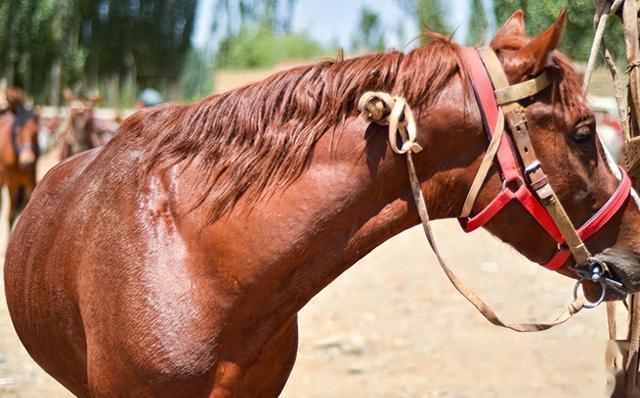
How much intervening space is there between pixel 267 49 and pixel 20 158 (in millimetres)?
48352

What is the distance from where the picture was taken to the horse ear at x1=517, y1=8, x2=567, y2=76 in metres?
2.07

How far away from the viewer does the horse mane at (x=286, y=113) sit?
226cm

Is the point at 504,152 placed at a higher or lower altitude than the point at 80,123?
higher

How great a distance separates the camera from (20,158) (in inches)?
421

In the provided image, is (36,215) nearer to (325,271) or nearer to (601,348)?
(325,271)

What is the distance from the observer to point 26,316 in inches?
122

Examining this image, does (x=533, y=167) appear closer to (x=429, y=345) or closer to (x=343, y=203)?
(x=343, y=203)

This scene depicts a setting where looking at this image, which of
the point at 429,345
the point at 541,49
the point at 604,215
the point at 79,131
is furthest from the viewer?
the point at 79,131

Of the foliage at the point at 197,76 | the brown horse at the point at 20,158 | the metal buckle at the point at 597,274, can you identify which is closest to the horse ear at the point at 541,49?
the metal buckle at the point at 597,274

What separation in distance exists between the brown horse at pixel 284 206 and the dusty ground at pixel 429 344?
9.78 feet

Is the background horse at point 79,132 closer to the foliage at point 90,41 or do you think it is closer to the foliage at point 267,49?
the foliage at point 90,41

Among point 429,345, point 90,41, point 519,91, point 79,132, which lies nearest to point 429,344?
point 429,345

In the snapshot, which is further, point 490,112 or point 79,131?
point 79,131

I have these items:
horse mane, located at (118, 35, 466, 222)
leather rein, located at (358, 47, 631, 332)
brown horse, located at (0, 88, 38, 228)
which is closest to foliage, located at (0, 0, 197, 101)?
brown horse, located at (0, 88, 38, 228)
